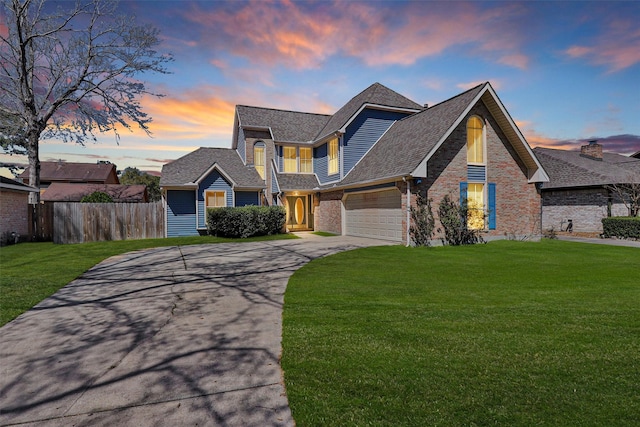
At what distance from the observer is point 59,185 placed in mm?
36438

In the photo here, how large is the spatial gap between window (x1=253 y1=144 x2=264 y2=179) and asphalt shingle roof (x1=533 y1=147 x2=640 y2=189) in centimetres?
1998

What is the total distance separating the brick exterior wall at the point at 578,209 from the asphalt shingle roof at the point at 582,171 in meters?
0.63

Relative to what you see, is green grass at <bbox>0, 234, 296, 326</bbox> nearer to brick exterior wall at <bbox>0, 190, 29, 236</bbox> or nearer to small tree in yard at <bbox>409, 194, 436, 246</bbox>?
brick exterior wall at <bbox>0, 190, 29, 236</bbox>

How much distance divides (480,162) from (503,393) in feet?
50.2

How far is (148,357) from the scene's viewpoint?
13.5 feet

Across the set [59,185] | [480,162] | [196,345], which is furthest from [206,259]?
[59,185]

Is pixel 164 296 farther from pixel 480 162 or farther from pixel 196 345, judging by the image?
pixel 480 162

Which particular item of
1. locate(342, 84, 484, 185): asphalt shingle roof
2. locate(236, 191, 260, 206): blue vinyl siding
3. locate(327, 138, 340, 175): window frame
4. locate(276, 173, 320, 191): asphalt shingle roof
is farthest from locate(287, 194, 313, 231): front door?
locate(342, 84, 484, 185): asphalt shingle roof

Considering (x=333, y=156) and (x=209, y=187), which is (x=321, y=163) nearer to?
(x=333, y=156)

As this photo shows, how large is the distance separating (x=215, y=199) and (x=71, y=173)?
3517 centimetres

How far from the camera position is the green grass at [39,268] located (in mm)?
6652

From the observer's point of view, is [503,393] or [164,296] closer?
[503,393]

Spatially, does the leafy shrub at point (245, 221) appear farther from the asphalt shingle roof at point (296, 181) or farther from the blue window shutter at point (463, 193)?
the blue window shutter at point (463, 193)

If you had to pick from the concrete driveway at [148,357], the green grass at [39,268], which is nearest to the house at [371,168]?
the green grass at [39,268]
